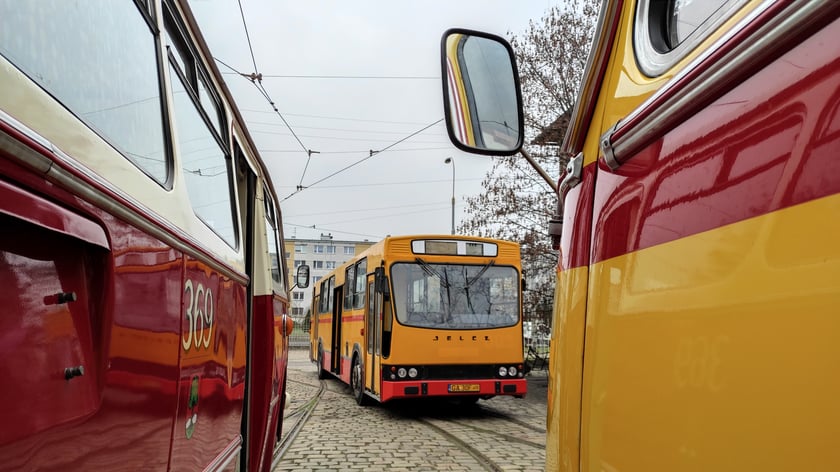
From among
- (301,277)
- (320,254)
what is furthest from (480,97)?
(320,254)

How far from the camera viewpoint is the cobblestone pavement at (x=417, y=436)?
6750 millimetres

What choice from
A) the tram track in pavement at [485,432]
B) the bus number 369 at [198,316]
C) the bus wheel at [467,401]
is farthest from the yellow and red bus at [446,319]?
the bus number 369 at [198,316]

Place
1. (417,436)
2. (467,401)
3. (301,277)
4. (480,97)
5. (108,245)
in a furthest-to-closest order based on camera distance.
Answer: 1. (467,401)
2. (301,277)
3. (417,436)
4. (480,97)
5. (108,245)

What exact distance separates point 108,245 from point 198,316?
95 centimetres

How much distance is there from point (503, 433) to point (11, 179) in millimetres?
8392

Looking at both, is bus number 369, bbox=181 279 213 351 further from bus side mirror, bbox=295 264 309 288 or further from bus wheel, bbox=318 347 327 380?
bus wheel, bbox=318 347 327 380

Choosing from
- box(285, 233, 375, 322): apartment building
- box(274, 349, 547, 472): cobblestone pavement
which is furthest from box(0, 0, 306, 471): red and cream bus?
box(285, 233, 375, 322): apartment building

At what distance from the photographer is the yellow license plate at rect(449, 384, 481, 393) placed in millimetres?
10312

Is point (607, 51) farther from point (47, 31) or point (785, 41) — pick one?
point (47, 31)

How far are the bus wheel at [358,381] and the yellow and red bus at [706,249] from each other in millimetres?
10390

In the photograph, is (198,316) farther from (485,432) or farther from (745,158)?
(485,432)

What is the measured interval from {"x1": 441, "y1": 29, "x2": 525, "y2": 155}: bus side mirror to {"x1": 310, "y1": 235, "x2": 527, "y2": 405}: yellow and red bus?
8.39 m

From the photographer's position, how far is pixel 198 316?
2.24 m

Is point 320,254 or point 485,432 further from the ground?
point 320,254
